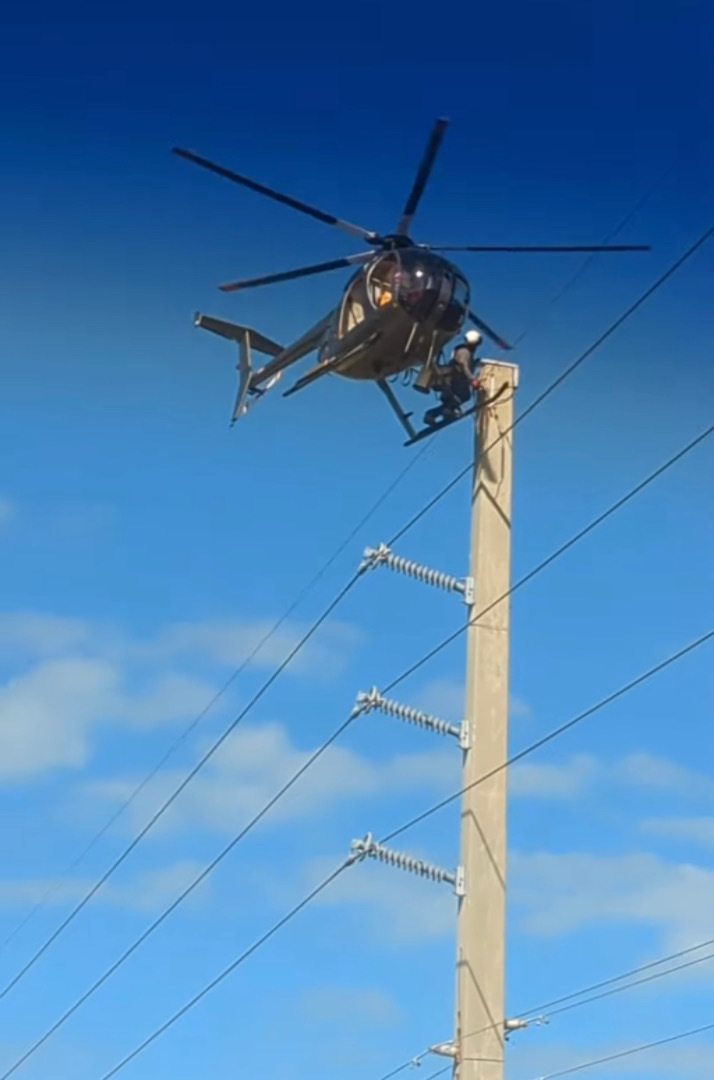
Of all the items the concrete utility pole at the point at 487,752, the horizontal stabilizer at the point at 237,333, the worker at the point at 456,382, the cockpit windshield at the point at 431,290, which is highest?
the horizontal stabilizer at the point at 237,333

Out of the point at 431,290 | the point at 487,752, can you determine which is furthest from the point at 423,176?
the point at 487,752

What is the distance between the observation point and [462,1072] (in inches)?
557

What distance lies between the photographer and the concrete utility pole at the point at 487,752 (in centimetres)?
1433

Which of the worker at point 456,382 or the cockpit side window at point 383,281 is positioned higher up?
the cockpit side window at point 383,281

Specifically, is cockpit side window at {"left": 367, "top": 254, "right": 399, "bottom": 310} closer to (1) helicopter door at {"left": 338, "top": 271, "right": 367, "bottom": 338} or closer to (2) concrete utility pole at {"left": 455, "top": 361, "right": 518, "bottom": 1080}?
(1) helicopter door at {"left": 338, "top": 271, "right": 367, "bottom": 338}

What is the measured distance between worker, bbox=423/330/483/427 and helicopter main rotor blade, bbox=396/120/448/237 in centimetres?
148

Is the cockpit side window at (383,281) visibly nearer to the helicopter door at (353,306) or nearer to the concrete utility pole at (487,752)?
the helicopter door at (353,306)

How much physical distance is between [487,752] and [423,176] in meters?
5.84

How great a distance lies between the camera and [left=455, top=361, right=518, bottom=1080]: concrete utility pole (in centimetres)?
1433

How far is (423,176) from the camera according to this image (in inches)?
A: 632

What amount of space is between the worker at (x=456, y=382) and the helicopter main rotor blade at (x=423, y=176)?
1.48m

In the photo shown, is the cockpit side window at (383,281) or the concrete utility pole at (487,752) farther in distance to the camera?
the cockpit side window at (383,281)

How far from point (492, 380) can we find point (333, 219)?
241cm

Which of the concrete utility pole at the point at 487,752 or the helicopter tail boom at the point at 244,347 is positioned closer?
the concrete utility pole at the point at 487,752
